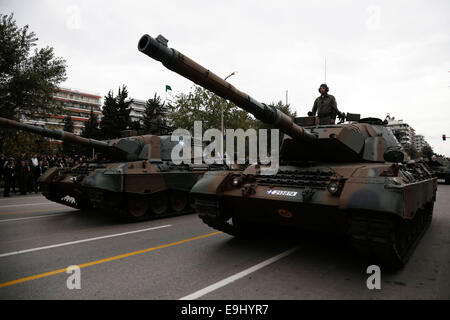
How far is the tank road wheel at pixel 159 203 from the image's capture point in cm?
861

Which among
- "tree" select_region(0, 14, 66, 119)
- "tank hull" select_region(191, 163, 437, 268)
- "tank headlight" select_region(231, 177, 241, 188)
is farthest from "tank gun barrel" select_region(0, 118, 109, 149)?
"tree" select_region(0, 14, 66, 119)

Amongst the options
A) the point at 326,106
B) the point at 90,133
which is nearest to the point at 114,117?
the point at 90,133

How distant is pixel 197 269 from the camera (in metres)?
4.35

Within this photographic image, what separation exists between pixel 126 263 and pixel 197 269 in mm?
1128

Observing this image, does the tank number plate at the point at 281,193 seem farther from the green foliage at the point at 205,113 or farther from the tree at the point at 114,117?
the tree at the point at 114,117

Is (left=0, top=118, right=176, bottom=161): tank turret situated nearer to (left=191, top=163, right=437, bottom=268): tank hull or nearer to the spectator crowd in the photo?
(left=191, top=163, right=437, bottom=268): tank hull

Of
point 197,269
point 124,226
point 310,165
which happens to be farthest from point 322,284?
point 124,226

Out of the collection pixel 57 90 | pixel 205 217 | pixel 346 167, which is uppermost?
pixel 57 90

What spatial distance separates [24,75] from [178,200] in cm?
1410

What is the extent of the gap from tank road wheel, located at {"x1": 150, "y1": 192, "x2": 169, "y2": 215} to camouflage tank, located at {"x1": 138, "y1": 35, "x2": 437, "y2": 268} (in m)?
3.39

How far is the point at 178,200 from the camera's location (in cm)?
919

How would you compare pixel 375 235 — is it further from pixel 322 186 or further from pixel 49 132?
pixel 49 132

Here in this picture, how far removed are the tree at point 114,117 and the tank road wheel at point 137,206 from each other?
26854 mm
